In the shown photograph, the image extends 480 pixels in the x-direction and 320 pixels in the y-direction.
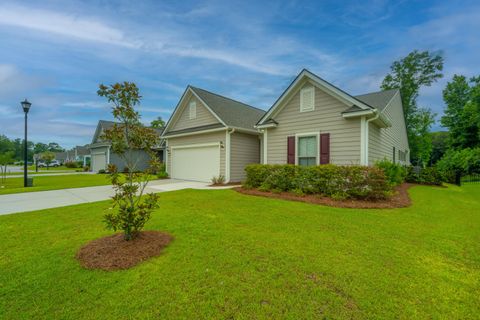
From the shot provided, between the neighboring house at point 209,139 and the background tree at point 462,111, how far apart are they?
25469 mm

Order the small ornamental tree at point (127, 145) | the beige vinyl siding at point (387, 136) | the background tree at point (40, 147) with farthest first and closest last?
the background tree at point (40, 147), the beige vinyl siding at point (387, 136), the small ornamental tree at point (127, 145)

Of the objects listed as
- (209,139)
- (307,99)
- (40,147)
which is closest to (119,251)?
(307,99)

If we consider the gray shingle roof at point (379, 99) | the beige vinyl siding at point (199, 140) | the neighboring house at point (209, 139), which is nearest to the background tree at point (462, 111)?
the gray shingle roof at point (379, 99)

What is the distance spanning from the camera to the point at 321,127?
8.98 metres

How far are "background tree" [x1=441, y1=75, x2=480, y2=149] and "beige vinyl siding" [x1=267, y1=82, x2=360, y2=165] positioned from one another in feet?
79.6

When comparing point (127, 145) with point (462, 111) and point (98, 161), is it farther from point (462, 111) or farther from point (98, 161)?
point (462, 111)

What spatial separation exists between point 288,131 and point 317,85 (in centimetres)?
239

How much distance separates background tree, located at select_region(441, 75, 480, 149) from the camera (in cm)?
2227

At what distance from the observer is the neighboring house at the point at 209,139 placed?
474 inches

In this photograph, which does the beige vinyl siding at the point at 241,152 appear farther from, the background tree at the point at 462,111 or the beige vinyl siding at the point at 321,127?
the background tree at the point at 462,111

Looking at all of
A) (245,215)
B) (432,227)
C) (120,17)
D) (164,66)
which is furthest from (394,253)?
(164,66)

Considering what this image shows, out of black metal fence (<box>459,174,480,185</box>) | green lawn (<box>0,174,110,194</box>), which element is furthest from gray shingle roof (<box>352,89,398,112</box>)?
green lawn (<box>0,174,110,194</box>)

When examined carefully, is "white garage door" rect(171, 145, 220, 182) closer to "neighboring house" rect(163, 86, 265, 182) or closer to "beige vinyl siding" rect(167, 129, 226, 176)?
"neighboring house" rect(163, 86, 265, 182)

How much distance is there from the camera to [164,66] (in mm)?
15266
